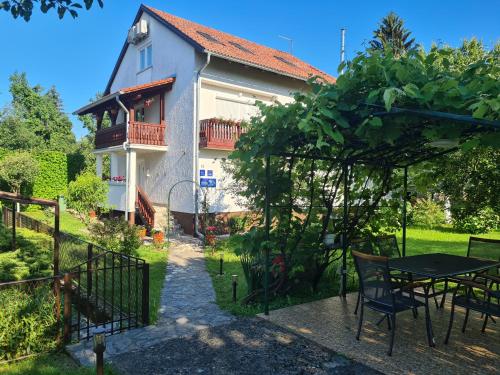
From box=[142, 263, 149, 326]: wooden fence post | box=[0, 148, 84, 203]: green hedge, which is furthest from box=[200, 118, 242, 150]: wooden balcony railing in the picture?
box=[0, 148, 84, 203]: green hedge

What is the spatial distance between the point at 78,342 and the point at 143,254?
599 cm

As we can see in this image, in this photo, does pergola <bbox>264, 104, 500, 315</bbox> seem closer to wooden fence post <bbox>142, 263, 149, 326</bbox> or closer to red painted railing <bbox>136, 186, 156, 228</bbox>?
wooden fence post <bbox>142, 263, 149, 326</bbox>

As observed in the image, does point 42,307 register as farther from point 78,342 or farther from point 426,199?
point 426,199

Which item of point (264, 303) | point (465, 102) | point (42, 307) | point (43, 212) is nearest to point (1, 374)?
point (42, 307)

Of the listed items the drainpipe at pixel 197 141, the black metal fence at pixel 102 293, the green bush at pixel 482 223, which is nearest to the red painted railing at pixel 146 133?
the drainpipe at pixel 197 141

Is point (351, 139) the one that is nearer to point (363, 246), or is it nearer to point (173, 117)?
point (363, 246)

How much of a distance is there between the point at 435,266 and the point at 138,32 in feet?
56.2

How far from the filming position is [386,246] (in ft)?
21.6

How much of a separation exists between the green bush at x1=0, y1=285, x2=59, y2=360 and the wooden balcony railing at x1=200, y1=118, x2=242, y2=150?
32.9ft

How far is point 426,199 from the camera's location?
61.4 feet

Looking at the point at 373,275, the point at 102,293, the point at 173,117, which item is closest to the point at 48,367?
the point at 102,293

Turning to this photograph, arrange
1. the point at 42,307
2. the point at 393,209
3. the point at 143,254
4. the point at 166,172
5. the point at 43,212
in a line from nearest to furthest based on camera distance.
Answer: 1. the point at 42,307
2. the point at 393,209
3. the point at 143,254
4. the point at 166,172
5. the point at 43,212

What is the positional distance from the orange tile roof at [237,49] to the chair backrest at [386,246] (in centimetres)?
993

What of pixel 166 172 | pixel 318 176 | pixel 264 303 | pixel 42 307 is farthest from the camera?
pixel 166 172
